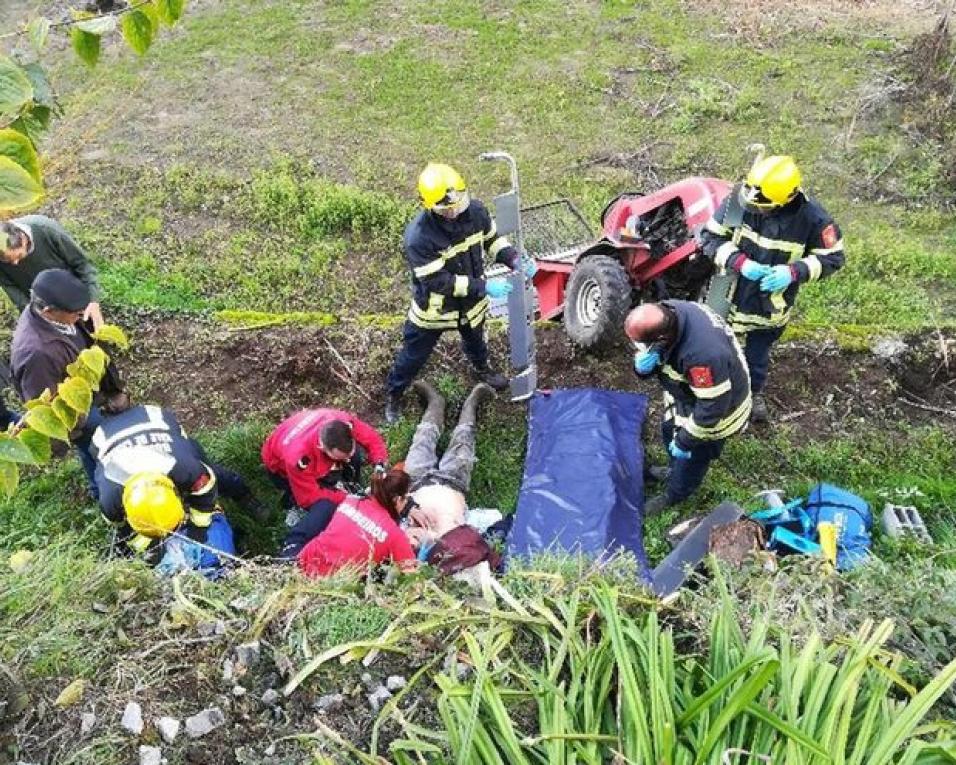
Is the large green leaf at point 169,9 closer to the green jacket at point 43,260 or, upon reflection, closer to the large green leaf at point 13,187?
the large green leaf at point 13,187

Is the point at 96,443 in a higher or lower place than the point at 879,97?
higher

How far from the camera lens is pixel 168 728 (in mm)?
2168

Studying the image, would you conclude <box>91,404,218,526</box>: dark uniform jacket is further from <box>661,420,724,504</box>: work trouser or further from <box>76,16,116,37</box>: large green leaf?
<box>76,16,116,37</box>: large green leaf

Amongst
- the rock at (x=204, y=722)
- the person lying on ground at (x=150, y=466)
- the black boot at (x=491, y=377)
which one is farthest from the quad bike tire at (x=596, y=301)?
the rock at (x=204, y=722)

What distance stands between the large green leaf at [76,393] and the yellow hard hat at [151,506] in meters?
2.13

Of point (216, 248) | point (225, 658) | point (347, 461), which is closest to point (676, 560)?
point (347, 461)

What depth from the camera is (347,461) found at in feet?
16.1

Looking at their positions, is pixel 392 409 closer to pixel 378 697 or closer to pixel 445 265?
pixel 445 265

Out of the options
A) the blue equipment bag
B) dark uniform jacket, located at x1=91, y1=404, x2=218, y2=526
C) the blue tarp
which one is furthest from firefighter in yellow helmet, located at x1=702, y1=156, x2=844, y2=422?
dark uniform jacket, located at x1=91, y1=404, x2=218, y2=526

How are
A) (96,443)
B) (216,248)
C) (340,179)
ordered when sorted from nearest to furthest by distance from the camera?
(96,443)
(216,248)
(340,179)

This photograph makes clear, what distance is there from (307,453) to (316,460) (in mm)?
73

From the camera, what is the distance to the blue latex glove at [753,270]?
506 centimetres

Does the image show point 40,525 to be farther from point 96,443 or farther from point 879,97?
point 879,97

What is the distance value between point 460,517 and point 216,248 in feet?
14.9
